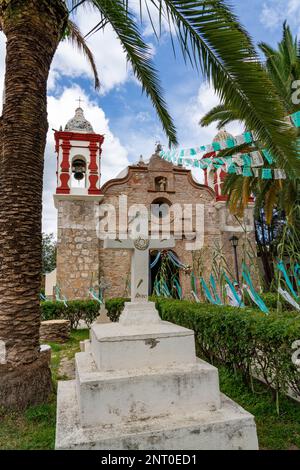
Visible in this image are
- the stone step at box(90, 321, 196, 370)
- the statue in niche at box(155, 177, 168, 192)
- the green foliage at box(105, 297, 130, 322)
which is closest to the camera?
the stone step at box(90, 321, 196, 370)

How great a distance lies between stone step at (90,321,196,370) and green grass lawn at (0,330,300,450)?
1.08 meters

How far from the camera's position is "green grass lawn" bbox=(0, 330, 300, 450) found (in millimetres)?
3193

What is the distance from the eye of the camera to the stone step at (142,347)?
2.97 meters

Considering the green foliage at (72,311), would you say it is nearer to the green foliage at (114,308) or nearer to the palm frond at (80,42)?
the green foliage at (114,308)

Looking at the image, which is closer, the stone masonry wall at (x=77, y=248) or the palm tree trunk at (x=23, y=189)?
the palm tree trunk at (x=23, y=189)

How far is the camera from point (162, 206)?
14906 millimetres

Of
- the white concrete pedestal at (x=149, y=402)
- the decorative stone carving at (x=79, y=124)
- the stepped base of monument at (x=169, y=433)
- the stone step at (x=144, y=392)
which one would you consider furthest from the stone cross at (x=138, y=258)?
the decorative stone carving at (x=79, y=124)

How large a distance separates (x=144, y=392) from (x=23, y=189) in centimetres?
291

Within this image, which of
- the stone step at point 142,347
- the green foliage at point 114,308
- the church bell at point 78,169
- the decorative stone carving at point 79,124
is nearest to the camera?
the stone step at point 142,347

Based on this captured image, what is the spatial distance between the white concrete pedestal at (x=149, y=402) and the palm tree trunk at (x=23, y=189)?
95cm

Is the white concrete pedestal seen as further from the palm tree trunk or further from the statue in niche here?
the statue in niche

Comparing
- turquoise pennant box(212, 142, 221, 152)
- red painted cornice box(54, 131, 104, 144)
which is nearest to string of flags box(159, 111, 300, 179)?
turquoise pennant box(212, 142, 221, 152)

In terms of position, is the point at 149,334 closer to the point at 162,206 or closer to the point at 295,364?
the point at 295,364

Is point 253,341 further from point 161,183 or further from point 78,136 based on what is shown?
point 78,136
